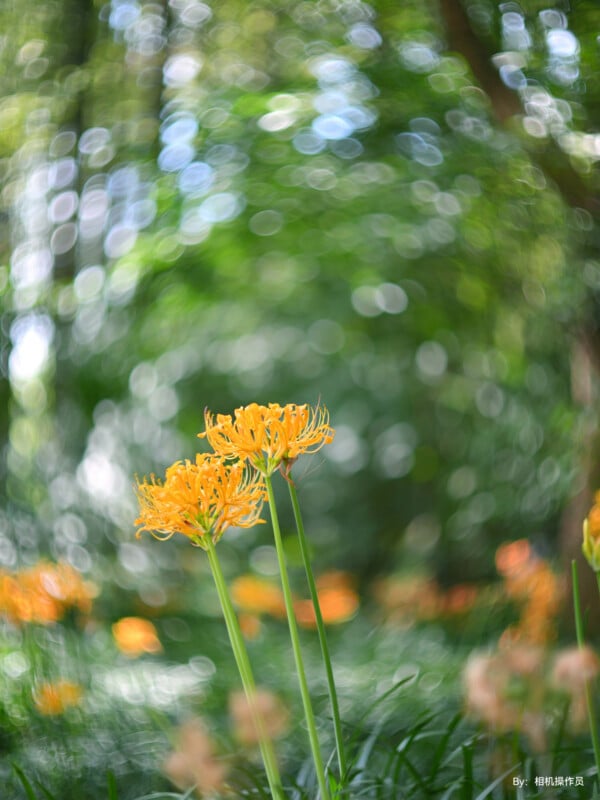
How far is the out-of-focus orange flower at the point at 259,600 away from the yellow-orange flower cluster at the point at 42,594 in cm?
28

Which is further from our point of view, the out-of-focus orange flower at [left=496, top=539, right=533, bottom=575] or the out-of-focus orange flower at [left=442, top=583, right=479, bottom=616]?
the out-of-focus orange flower at [left=442, top=583, right=479, bottom=616]

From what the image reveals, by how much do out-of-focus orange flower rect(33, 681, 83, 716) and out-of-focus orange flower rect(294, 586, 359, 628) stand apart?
0.39m

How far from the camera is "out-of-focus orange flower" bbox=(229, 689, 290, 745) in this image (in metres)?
0.61

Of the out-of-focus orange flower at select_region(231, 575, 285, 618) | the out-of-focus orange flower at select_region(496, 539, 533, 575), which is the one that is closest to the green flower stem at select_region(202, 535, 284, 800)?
the out-of-focus orange flower at select_region(496, 539, 533, 575)

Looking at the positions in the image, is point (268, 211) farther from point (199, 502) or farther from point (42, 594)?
point (199, 502)

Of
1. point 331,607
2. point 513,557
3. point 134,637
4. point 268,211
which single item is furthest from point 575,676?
point 268,211

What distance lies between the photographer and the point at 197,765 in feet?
1.86

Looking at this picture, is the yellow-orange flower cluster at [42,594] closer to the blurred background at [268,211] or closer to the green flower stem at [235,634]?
the blurred background at [268,211]

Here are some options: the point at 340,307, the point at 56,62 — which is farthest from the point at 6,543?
the point at 340,307

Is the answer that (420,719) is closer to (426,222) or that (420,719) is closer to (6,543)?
(6,543)

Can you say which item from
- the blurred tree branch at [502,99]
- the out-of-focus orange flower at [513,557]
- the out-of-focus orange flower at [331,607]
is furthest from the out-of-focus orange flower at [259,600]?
the blurred tree branch at [502,99]

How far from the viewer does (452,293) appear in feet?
3.59

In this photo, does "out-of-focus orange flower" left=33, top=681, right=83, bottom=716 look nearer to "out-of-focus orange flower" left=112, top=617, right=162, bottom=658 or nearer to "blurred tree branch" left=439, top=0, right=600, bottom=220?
"out-of-focus orange flower" left=112, top=617, right=162, bottom=658

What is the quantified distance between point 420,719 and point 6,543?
374 millimetres
